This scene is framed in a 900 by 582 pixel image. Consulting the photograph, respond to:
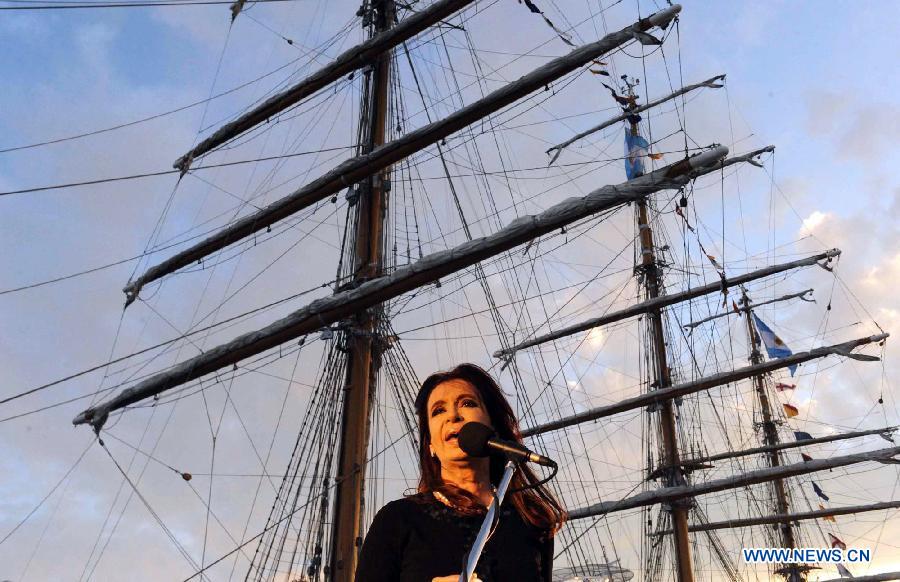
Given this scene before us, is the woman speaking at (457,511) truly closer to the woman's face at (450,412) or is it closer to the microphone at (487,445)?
the woman's face at (450,412)

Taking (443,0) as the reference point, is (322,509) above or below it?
below

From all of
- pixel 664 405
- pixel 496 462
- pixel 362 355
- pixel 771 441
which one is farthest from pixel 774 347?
pixel 496 462

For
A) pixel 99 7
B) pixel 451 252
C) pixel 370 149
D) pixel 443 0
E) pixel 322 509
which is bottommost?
pixel 322 509

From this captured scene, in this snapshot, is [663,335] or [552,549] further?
[663,335]

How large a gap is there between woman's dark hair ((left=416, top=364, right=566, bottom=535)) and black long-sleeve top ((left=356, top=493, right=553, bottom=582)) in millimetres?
109

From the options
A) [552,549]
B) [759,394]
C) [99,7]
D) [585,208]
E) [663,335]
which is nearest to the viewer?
[552,549]

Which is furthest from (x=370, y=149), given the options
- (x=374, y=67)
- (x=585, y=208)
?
(x=585, y=208)

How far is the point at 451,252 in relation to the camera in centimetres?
1232

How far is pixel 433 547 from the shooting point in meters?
2.39

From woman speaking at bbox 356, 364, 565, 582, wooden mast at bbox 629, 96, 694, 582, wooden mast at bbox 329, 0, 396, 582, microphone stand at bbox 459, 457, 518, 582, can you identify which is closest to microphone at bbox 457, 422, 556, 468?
microphone stand at bbox 459, 457, 518, 582

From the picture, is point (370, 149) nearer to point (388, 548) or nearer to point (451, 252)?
point (451, 252)

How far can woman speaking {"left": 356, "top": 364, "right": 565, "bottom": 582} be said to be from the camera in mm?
2387

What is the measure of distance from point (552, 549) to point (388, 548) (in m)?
0.61

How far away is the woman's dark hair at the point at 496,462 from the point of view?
2635 millimetres
